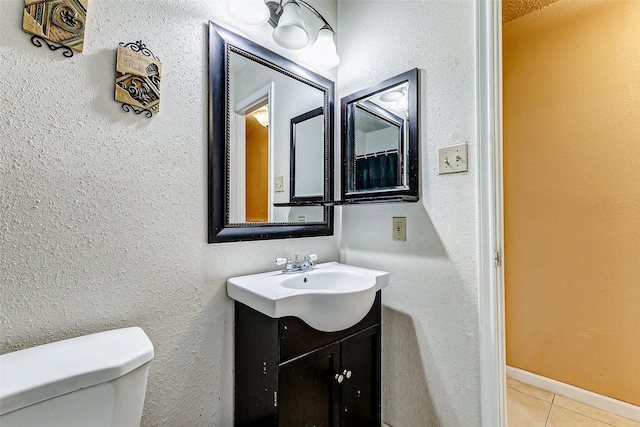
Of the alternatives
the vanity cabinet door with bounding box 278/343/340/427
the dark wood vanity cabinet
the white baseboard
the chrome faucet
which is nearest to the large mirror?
the chrome faucet

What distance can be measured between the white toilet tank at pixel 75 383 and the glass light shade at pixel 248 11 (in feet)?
3.74

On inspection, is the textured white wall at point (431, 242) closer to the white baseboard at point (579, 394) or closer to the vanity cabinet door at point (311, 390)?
the vanity cabinet door at point (311, 390)

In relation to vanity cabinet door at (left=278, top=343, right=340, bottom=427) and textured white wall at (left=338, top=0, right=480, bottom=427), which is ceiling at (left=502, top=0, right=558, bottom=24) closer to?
textured white wall at (left=338, top=0, right=480, bottom=427)

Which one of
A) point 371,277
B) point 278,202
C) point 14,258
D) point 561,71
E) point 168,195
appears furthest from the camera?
point 561,71

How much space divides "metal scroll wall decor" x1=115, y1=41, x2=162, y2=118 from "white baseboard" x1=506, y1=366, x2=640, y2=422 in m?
2.36

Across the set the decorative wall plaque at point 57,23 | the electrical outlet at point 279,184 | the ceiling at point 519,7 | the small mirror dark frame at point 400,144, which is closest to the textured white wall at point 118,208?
the decorative wall plaque at point 57,23

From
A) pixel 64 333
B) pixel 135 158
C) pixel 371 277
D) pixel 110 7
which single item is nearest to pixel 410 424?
pixel 371 277

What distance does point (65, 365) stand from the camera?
611 millimetres

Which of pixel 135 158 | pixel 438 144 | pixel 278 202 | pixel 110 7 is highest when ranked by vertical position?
pixel 110 7

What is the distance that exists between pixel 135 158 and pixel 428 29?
124 cm

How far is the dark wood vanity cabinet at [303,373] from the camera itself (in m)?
0.90

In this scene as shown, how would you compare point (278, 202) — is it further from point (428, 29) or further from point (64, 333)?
point (428, 29)

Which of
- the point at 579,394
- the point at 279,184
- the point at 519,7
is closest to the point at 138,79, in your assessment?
the point at 279,184

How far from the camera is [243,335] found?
1.05m
